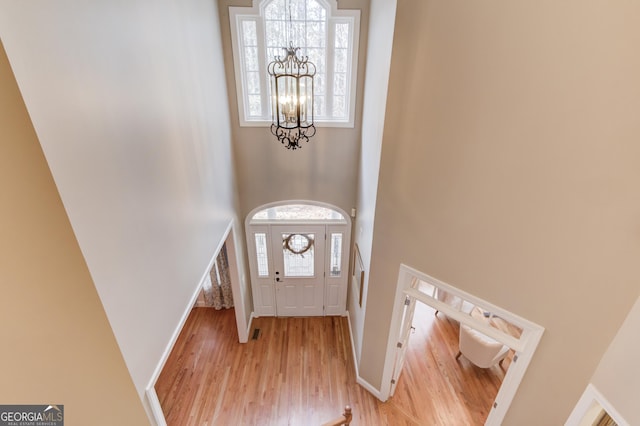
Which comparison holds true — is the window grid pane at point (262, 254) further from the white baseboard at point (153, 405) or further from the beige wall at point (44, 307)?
the beige wall at point (44, 307)

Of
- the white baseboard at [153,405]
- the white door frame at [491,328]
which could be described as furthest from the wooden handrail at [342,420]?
the white baseboard at [153,405]

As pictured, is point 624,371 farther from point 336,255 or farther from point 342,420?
point 336,255

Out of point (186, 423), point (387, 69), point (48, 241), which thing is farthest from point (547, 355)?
point (186, 423)

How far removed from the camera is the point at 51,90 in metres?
1.29

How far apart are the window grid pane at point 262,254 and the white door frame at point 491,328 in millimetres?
2506

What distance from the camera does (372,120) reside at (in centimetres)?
354

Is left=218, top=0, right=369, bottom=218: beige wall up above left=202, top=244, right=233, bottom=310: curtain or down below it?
above

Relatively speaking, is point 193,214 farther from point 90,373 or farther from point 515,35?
point 515,35

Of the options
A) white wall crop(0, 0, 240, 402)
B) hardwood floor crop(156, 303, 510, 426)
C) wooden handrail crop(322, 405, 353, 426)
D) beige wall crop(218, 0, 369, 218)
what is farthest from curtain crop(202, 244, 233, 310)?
wooden handrail crop(322, 405, 353, 426)

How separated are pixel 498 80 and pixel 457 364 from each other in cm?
433

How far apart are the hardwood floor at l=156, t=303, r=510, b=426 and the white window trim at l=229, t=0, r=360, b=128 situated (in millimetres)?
3573

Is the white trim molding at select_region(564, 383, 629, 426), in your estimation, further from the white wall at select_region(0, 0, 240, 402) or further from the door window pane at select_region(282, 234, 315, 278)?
the door window pane at select_region(282, 234, 315, 278)

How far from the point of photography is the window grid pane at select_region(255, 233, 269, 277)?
5105mm

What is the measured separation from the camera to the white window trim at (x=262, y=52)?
3.76m
